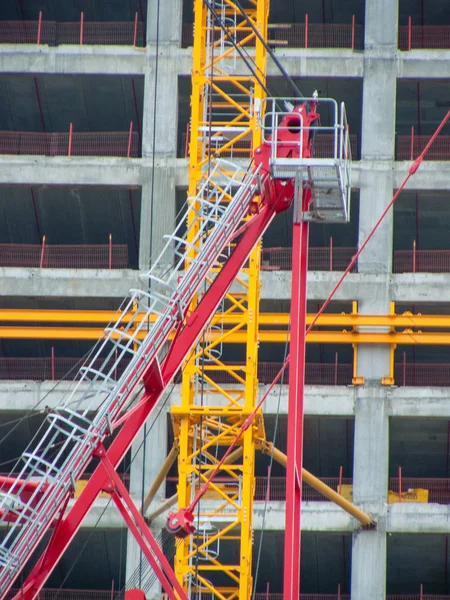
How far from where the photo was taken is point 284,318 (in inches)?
2142

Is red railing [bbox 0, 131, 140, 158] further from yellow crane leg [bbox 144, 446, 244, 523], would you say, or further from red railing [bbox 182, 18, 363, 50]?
yellow crane leg [bbox 144, 446, 244, 523]

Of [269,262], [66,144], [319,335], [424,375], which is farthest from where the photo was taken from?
[66,144]

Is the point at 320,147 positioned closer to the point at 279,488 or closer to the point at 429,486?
the point at 279,488

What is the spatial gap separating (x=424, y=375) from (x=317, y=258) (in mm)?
6038

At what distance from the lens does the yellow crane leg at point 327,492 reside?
156 ft

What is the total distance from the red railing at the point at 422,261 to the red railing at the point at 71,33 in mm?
13406

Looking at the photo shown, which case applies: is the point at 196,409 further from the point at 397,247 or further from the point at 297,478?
the point at 397,247

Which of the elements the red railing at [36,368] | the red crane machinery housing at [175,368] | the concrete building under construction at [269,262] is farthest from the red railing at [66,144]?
the red crane machinery housing at [175,368]

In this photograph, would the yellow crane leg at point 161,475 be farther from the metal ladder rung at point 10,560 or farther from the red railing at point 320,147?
the metal ladder rung at point 10,560

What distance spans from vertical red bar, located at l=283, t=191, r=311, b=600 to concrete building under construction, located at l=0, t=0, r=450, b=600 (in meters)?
18.9

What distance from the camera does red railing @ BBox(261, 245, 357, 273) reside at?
59.4 metres

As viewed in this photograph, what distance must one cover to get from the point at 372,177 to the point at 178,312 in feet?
87.4

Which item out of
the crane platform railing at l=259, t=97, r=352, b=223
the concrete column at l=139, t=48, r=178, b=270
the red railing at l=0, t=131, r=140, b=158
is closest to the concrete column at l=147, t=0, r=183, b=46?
the concrete column at l=139, t=48, r=178, b=270

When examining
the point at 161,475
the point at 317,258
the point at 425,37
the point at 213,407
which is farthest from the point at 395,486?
the point at 425,37
